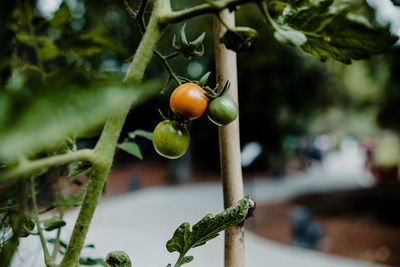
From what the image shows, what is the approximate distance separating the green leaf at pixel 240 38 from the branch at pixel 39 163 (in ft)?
0.54

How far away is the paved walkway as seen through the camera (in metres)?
2.31

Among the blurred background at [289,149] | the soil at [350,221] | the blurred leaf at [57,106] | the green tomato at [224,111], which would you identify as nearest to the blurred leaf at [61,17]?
the green tomato at [224,111]

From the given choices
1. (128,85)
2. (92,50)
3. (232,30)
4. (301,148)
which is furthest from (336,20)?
(301,148)

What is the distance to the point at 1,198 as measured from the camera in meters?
0.55

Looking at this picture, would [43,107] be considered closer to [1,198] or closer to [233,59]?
[233,59]

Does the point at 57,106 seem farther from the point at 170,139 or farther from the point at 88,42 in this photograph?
the point at 88,42

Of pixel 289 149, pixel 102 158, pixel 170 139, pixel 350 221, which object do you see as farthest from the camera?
pixel 289 149

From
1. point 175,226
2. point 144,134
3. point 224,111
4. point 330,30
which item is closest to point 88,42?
point 144,134

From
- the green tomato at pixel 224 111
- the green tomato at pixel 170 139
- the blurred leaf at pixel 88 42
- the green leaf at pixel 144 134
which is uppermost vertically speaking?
the blurred leaf at pixel 88 42

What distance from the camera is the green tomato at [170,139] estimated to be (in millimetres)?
406

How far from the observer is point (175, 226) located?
176 inches

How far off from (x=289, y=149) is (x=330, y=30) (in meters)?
10.6

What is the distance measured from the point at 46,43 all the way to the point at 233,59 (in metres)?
0.40

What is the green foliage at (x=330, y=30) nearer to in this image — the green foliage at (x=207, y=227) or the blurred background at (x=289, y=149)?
the green foliage at (x=207, y=227)
